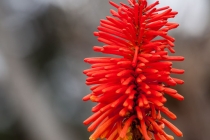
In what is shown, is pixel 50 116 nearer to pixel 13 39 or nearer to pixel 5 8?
pixel 13 39

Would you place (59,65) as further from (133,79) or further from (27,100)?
(133,79)

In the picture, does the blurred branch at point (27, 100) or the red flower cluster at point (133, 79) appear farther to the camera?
the blurred branch at point (27, 100)

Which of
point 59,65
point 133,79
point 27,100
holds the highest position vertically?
point 133,79

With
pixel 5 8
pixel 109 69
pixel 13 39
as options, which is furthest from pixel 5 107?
pixel 109 69

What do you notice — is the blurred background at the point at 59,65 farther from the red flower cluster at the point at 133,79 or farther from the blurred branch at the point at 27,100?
the red flower cluster at the point at 133,79

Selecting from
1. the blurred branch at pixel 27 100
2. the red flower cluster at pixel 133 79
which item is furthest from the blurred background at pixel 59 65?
the red flower cluster at pixel 133 79

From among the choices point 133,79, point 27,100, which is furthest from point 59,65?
point 133,79

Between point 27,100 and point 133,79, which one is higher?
point 133,79
